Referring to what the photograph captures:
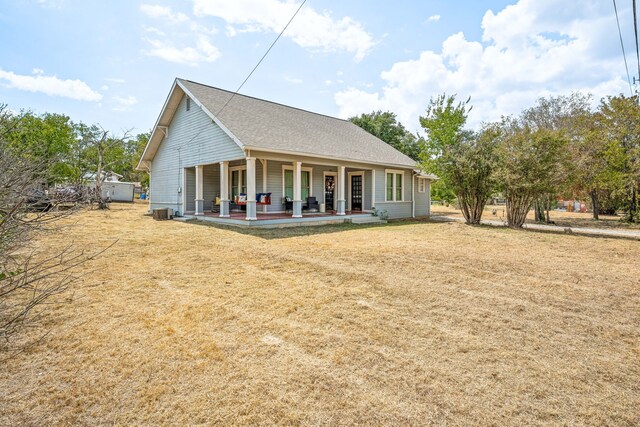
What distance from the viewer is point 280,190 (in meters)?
14.9

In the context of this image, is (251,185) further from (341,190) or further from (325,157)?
(341,190)

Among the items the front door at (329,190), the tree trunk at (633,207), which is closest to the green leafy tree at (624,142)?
the tree trunk at (633,207)

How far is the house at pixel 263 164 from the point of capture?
12.4m

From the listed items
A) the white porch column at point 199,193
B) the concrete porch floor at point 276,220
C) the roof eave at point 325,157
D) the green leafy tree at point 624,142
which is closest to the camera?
the roof eave at point 325,157

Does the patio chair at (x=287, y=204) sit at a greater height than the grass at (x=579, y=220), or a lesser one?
greater

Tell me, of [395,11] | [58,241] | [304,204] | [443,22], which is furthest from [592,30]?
[58,241]

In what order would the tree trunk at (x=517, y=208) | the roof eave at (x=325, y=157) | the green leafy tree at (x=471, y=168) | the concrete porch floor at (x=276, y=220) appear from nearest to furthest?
the roof eave at (x=325, y=157), the concrete porch floor at (x=276, y=220), the tree trunk at (x=517, y=208), the green leafy tree at (x=471, y=168)

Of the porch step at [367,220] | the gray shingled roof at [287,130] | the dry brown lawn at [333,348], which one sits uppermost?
the gray shingled roof at [287,130]

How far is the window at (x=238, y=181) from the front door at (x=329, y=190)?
4324 millimetres

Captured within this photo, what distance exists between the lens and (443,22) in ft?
30.4

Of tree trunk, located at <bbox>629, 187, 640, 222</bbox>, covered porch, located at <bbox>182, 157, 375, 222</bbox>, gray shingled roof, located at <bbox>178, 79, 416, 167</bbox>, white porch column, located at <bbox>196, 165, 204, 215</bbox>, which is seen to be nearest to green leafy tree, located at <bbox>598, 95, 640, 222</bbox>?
tree trunk, located at <bbox>629, 187, 640, 222</bbox>

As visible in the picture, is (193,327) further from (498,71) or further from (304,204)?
(498,71)

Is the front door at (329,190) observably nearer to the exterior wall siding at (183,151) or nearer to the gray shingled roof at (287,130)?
the gray shingled roof at (287,130)

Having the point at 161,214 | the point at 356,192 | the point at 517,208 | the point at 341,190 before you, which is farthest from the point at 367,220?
the point at 161,214
